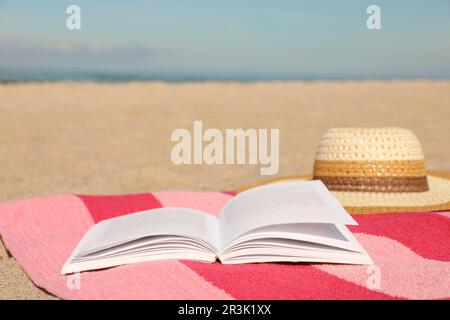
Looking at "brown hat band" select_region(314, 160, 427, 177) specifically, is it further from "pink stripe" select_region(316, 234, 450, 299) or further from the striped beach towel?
"pink stripe" select_region(316, 234, 450, 299)

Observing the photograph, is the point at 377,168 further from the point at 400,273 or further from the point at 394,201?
the point at 400,273

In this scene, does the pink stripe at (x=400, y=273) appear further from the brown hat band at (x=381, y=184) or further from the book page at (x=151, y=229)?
the brown hat band at (x=381, y=184)

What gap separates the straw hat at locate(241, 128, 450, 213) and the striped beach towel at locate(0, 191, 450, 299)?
0.33 metres

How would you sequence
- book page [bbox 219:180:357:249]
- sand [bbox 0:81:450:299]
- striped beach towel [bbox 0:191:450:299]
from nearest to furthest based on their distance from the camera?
striped beach towel [bbox 0:191:450:299]
book page [bbox 219:180:357:249]
sand [bbox 0:81:450:299]

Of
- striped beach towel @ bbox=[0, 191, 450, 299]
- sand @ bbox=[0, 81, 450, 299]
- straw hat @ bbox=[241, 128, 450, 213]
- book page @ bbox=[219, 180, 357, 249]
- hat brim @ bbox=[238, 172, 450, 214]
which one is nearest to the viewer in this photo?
striped beach towel @ bbox=[0, 191, 450, 299]

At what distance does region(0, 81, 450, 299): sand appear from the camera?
185 inches

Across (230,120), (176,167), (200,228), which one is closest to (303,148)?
(176,167)

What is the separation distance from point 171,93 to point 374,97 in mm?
4397

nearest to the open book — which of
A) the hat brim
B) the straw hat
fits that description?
the hat brim

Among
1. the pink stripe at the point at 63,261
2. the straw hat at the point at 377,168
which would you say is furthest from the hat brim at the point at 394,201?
the pink stripe at the point at 63,261

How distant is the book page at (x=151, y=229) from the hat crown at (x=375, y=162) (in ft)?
3.08

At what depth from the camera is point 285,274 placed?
1.94m
